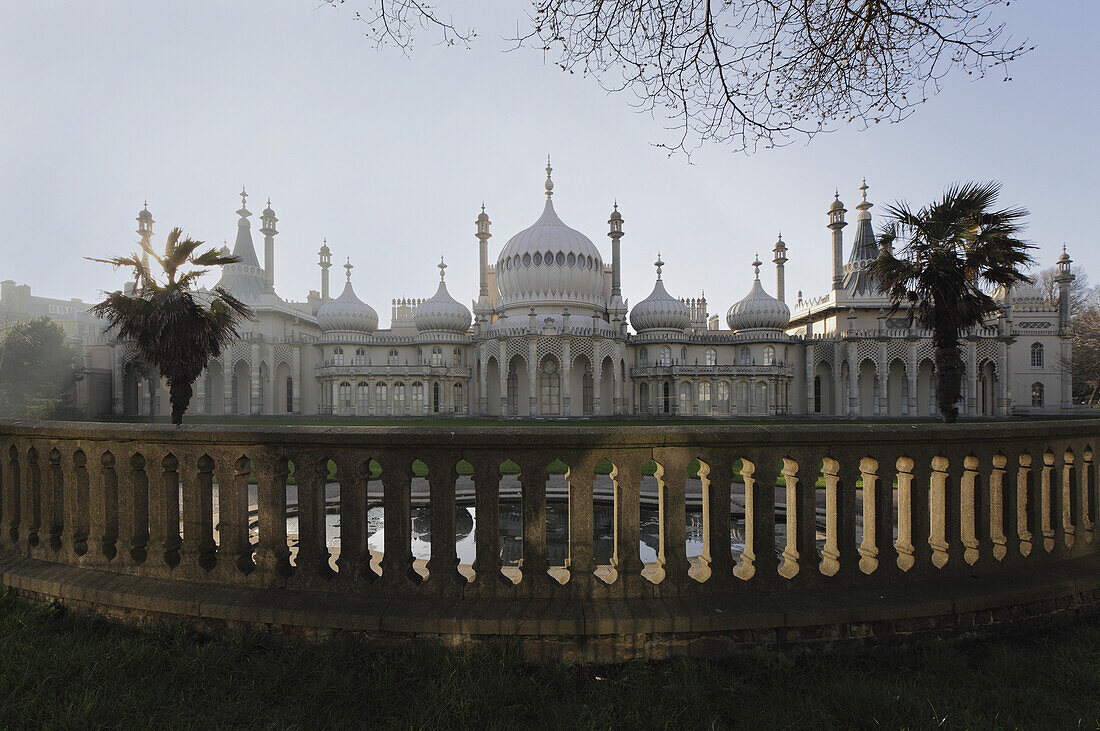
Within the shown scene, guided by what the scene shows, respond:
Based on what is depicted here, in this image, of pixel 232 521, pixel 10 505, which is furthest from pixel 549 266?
pixel 232 521

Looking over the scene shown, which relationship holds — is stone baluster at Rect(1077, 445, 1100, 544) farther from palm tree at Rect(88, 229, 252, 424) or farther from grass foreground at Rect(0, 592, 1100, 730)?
palm tree at Rect(88, 229, 252, 424)

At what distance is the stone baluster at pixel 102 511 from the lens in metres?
3.45

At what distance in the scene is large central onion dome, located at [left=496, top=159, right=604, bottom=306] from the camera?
3672 cm

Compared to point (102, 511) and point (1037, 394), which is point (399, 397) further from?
point (1037, 394)

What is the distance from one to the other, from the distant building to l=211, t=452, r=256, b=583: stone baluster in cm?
2831

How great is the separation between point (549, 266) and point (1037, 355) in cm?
4010

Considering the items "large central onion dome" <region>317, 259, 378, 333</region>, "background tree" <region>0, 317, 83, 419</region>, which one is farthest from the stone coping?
"large central onion dome" <region>317, 259, 378, 333</region>

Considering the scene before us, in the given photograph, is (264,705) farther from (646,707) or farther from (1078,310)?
(1078,310)

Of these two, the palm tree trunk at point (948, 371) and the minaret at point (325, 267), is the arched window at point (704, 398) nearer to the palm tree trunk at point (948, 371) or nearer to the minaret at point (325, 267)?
the palm tree trunk at point (948, 371)

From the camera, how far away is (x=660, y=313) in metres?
38.6

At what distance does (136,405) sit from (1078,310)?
8511 cm

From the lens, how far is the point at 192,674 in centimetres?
258

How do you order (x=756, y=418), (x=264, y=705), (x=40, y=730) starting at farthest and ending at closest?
(x=756, y=418), (x=264, y=705), (x=40, y=730)

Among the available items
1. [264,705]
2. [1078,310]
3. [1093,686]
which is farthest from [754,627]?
[1078,310]
